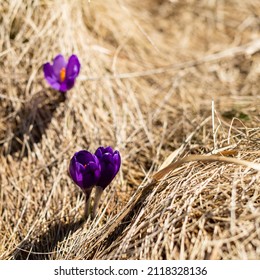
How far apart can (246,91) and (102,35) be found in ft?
2.98

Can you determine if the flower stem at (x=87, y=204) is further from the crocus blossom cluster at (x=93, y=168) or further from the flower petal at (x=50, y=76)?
the flower petal at (x=50, y=76)

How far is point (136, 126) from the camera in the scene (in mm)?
2428

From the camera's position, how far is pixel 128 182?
2154mm

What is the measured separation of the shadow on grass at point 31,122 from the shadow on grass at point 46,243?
19.0 inches

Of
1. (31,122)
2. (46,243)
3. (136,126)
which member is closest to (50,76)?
(31,122)

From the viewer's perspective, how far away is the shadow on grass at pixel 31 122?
7.50ft

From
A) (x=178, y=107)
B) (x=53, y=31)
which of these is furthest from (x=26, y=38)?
(x=178, y=107)

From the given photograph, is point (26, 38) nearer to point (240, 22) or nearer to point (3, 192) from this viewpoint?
point (3, 192)

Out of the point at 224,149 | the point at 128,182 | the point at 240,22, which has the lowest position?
the point at 128,182

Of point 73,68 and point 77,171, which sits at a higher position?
point 73,68

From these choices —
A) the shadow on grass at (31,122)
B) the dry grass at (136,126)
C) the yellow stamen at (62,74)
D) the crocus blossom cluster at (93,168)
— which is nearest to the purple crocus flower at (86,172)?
the crocus blossom cluster at (93,168)

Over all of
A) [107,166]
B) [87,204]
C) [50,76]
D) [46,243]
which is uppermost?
[50,76]

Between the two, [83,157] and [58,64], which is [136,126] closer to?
[58,64]

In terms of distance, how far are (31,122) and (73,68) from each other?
33 centimetres
